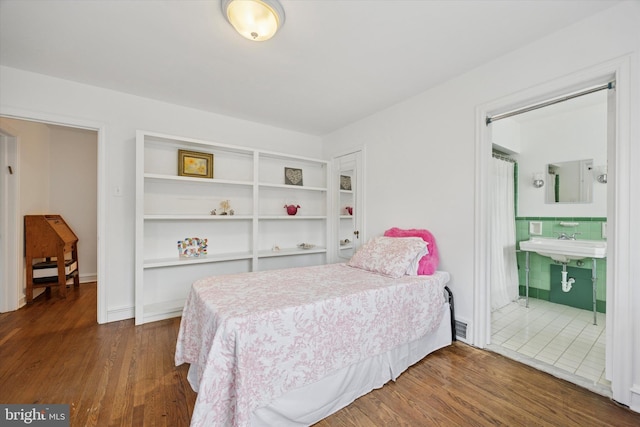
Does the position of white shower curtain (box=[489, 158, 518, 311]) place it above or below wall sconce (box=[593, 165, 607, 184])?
below

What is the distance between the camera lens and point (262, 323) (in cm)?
130

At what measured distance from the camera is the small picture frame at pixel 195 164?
304cm

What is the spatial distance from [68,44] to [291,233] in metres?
2.97

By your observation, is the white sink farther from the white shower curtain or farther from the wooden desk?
the wooden desk

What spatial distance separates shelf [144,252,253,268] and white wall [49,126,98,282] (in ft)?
8.09

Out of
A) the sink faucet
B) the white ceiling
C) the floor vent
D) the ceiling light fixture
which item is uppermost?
the white ceiling

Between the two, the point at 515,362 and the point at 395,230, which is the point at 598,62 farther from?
the point at 515,362

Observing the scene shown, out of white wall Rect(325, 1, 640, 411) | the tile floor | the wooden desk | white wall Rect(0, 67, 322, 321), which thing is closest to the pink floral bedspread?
white wall Rect(325, 1, 640, 411)

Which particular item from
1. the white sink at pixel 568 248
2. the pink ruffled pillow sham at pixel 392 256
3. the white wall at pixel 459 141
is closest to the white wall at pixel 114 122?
the white wall at pixel 459 141

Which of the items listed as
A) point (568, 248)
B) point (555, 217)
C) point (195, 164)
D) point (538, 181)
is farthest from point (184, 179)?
point (555, 217)

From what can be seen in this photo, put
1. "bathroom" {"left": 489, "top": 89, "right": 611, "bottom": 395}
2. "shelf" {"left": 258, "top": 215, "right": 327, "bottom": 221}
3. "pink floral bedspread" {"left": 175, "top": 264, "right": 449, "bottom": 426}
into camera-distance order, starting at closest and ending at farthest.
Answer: "pink floral bedspread" {"left": 175, "top": 264, "right": 449, "bottom": 426}, "bathroom" {"left": 489, "top": 89, "right": 611, "bottom": 395}, "shelf" {"left": 258, "top": 215, "right": 327, "bottom": 221}

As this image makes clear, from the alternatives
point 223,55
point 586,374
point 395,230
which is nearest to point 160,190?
point 223,55

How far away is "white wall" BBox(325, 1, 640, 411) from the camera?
1527 mm

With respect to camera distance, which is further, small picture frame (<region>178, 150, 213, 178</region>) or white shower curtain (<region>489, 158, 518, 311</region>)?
white shower curtain (<region>489, 158, 518, 311</region>)
